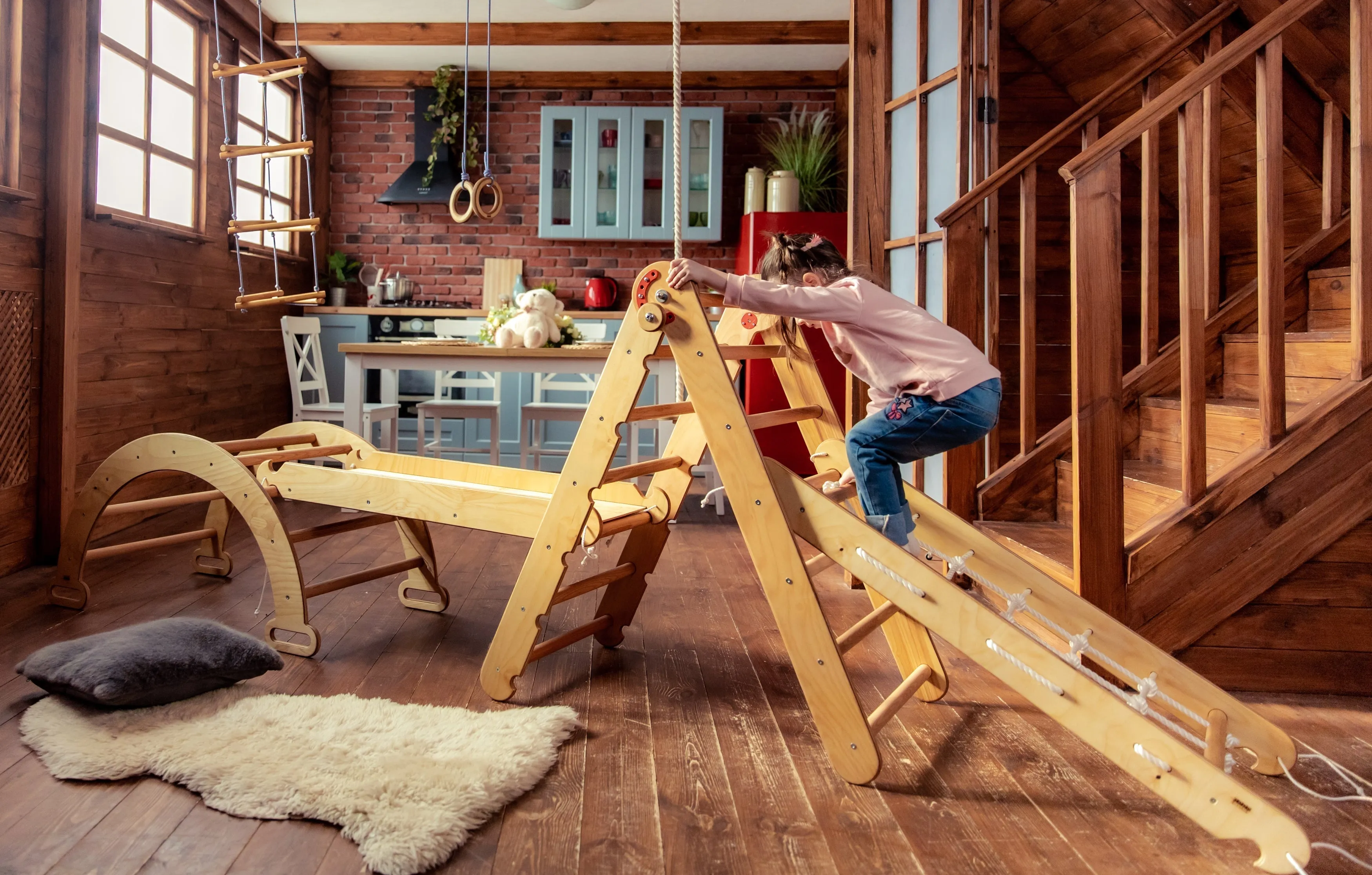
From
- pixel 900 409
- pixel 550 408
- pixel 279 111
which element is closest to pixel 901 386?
pixel 900 409

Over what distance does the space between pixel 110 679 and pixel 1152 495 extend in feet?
8.42

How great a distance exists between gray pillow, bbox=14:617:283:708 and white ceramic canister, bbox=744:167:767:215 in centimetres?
441

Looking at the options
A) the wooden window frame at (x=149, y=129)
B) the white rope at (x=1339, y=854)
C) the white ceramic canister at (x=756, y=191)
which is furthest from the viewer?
the white ceramic canister at (x=756, y=191)

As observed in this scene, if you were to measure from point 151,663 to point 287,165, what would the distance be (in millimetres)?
5051

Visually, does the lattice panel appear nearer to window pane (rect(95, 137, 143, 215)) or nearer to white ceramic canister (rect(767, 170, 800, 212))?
window pane (rect(95, 137, 143, 215))

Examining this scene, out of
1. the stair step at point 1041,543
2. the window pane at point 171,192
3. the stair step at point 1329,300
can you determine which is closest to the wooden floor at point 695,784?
the stair step at point 1041,543

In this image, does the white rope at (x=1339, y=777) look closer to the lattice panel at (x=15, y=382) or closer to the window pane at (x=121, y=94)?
the lattice panel at (x=15, y=382)

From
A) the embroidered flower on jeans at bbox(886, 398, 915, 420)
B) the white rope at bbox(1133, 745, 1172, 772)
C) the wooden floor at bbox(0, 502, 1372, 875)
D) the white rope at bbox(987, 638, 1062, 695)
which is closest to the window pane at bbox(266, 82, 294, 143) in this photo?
the wooden floor at bbox(0, 502, 1372, 875)

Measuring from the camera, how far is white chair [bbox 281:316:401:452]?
4.92 meters

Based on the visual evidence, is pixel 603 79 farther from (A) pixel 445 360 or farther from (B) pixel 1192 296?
(B) pixel 1192 296

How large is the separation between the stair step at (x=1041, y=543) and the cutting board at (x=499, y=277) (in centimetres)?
436

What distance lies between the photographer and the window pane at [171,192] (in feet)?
14.5

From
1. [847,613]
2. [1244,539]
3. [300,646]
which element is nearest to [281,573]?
[300,646]

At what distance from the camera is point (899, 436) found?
2061 millimetres
